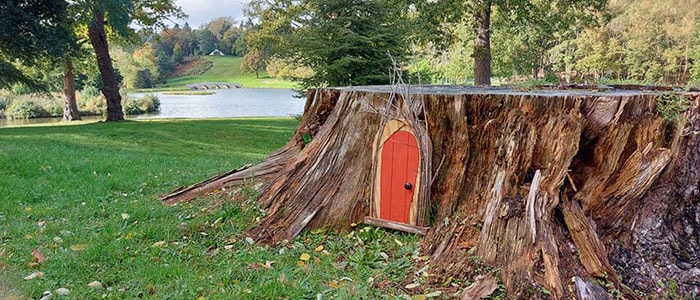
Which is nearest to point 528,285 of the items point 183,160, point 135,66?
point 183,160

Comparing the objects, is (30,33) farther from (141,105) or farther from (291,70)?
(141,105)

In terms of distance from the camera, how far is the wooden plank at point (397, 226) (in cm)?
298

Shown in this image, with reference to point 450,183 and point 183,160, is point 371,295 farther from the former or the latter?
point 183,160

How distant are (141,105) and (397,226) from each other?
23589mm

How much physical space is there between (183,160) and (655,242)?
6.52m

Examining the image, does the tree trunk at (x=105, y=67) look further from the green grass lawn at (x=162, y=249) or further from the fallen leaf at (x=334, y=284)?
the fallen leaf at (x=334, y=284)

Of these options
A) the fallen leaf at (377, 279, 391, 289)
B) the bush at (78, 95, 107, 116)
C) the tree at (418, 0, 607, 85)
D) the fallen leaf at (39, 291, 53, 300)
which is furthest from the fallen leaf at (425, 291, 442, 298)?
the bush at (78, 95, 107, 116)

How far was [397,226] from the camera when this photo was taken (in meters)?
3.05

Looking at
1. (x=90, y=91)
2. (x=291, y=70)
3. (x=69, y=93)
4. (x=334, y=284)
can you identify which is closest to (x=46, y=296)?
(x=334, y=284)

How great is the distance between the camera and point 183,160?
7.38 meters

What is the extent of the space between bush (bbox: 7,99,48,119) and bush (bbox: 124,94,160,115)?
12.9 feet

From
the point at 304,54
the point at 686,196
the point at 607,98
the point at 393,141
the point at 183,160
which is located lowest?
the point at 183,160

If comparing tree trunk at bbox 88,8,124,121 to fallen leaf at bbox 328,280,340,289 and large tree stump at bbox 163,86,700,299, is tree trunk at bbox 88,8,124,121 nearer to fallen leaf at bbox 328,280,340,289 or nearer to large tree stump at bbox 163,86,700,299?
large tree stump at bbox 163,86,700,299

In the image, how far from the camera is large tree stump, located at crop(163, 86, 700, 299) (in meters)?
2.39
